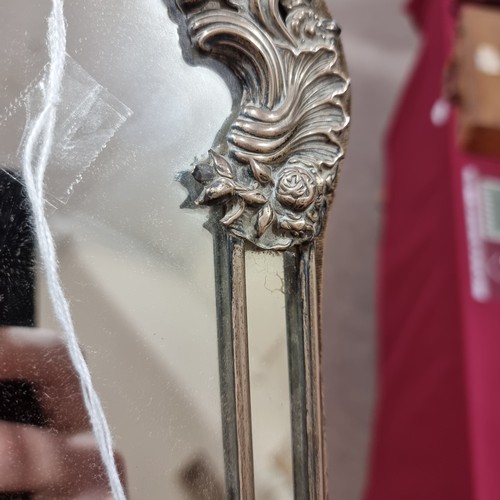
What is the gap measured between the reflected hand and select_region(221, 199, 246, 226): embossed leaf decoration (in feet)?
0.43

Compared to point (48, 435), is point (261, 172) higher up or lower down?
higher up

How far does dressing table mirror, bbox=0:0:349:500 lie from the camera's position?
15.0 inches

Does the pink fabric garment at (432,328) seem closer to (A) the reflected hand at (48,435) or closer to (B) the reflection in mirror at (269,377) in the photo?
(B) the reflection in mirror at (269,377)

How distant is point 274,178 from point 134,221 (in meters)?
0.10

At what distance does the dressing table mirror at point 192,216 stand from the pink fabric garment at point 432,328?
0.40 meters

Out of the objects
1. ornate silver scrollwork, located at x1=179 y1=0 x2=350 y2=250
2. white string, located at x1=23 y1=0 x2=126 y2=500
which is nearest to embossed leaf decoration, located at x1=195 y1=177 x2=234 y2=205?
ornate silver scrollwork, located at x1=179 y1=0 x2=350 y2=250

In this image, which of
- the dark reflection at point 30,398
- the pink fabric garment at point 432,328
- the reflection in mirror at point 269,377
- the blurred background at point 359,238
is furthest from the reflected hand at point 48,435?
the blurred background at point 359,238

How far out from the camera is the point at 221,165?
40cm

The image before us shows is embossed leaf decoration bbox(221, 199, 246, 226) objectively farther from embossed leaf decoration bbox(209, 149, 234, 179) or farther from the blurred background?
the blurred background

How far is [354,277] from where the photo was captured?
1.39m

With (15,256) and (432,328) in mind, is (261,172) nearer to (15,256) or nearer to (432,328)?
(15,256)

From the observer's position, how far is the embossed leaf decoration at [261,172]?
406mm

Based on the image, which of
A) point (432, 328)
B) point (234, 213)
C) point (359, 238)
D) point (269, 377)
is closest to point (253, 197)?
point (234, 213)

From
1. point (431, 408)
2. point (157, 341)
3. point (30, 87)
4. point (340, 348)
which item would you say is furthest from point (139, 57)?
point (340, 348)
